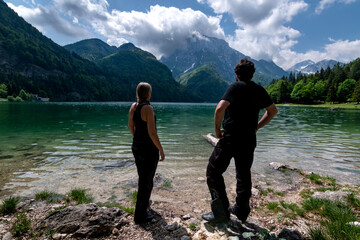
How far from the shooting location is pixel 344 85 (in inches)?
4336

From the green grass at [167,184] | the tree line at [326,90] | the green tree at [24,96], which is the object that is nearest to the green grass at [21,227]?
the green grass at [167,184]

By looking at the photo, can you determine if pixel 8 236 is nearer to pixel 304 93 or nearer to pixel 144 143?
pixel 144 143

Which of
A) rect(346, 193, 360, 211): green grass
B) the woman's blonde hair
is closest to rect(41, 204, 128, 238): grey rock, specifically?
the woman's blonde hair

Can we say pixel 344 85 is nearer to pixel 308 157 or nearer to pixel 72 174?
pixel 308 157

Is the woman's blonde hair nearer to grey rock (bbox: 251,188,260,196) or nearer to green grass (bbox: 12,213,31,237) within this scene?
green grass (bbox: 12,213,31,237)

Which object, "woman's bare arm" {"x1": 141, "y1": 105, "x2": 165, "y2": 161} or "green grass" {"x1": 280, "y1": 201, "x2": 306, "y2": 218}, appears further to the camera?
"green grass" {"x1": 280, "y1": 201, "x2": 306, "y2": 218}

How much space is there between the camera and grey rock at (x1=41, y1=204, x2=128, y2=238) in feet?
13.0

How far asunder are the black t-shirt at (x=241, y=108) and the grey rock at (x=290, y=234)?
2.20 metres

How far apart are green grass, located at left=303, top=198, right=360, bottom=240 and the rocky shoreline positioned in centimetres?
22

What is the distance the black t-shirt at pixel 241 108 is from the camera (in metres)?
4.07

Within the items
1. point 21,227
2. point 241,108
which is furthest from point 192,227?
point 21,227

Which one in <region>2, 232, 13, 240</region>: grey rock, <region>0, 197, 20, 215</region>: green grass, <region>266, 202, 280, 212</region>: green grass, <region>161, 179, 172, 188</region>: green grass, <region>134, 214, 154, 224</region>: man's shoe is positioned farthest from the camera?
<region>161, 179, 172, 188</region>: green grass

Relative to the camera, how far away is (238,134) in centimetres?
411

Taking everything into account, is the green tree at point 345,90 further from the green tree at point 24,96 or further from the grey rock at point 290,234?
the green tree at point 24,96
